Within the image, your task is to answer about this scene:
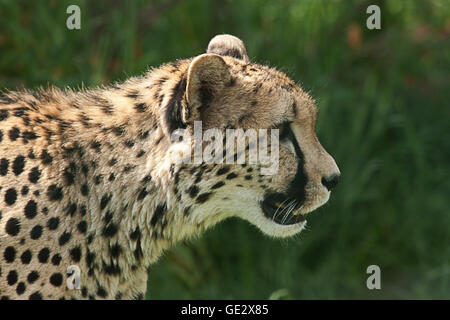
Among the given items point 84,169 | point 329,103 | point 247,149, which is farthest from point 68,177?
point 329,103

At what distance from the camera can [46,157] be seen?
2.82 metres

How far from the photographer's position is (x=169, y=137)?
9.14 ft

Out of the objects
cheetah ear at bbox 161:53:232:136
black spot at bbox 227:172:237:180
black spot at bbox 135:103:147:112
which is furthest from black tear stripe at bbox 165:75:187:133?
black spot at bbox 227:172:237:180

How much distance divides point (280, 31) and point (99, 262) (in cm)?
271

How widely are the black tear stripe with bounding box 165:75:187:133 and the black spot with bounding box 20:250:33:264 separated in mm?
650

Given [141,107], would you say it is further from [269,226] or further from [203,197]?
[269,226]

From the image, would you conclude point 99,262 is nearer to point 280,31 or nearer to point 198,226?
point 198,226

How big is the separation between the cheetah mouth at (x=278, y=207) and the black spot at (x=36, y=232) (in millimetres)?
828

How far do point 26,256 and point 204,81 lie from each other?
2.86 ft

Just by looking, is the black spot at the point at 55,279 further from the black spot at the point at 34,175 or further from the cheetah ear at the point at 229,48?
the cheetah ear at the point at 229,48

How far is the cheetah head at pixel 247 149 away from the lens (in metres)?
2.80

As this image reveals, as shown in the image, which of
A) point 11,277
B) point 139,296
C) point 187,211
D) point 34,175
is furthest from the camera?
point 139,296
